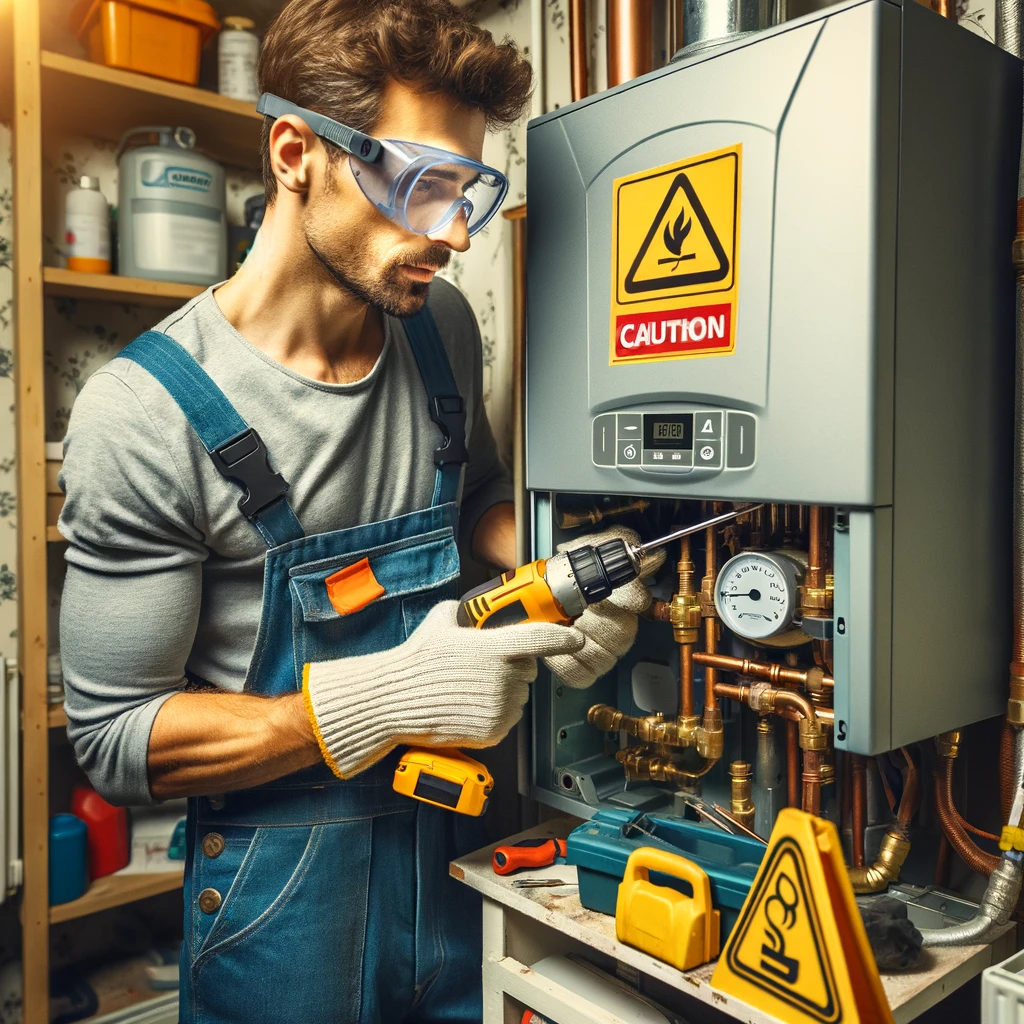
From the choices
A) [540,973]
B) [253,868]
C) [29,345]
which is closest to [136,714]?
[253,868]

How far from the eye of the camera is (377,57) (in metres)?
1.04

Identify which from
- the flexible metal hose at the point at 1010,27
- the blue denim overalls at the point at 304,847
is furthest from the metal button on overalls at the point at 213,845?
the flexible metal hose at the point at 1010,27

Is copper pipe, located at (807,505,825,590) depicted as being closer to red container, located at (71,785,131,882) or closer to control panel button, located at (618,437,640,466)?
control panel button, located at (618,437,640,466)

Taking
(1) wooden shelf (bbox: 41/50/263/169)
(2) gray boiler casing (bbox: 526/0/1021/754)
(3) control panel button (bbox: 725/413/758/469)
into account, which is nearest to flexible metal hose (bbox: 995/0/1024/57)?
(2) gray boiler casing (bbox: 526/0/1021/754)

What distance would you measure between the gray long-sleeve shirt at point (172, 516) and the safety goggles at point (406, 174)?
0.25 m

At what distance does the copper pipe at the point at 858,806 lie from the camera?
0.98 meters

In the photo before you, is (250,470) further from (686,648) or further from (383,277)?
(686,648)

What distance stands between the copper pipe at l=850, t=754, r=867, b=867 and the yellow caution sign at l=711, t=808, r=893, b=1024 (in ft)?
0.78

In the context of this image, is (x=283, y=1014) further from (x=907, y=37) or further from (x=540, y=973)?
(x=907, y=37)

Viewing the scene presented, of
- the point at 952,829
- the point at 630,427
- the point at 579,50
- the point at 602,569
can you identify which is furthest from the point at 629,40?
the point at 952,829

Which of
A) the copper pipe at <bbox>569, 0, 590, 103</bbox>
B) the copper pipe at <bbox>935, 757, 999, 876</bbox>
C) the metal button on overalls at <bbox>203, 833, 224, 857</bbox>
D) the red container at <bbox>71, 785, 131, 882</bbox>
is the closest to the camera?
the copper pipe at <bbox>935, 757, 999, 876</bbox>

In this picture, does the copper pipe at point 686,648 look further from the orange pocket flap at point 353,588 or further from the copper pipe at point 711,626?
the orange pocket flap at point 353,588

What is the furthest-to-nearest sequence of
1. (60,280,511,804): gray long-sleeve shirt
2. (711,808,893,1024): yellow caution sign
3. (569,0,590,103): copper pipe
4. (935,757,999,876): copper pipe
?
(569,0,590,103): copper pipe, (60,280,511,804): gray long-sleeve shirt, (935,757,999,876): copper pipe, (711,808,893,1024): yellow caution sign

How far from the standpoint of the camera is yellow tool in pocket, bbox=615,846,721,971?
2.80 ft
